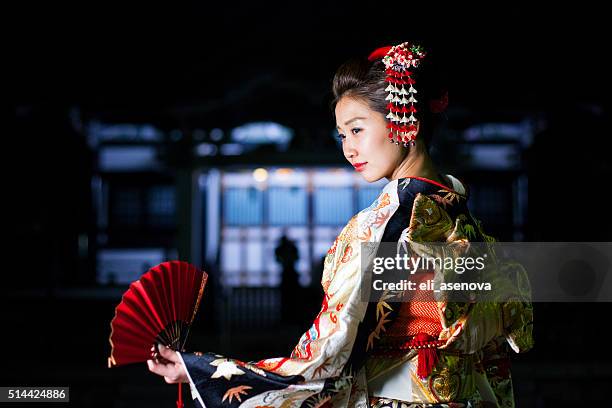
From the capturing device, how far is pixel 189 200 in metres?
10.9

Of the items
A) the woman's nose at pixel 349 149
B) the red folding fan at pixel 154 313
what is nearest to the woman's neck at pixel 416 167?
the woman's nose at pixel 349 149

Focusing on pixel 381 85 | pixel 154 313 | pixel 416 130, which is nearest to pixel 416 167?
pixel 416 130

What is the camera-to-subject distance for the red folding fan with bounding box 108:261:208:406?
1.37m

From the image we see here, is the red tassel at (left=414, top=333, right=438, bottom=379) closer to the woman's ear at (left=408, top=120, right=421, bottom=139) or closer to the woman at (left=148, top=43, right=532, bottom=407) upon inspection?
the woman at (left=148, top=43, right=532, bottom=407)

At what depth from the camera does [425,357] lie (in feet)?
4.80

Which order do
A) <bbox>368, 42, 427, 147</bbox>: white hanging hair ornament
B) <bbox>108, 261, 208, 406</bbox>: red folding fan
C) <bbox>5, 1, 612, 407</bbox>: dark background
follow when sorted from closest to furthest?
<bbox>108, 261, 208, 406</bbox>: red folding fan < <bbox>368, 42, 427, 147</bbox>: white hanging hair ornament < <bbox>5, 1, 612, 407</bbox>: dark background

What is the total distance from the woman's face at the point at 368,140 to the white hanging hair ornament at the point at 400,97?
2cm

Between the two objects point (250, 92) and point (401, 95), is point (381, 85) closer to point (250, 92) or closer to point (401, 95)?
point (401, 95)

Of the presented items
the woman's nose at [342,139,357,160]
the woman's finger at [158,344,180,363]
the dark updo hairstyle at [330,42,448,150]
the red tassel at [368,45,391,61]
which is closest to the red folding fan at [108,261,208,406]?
the woman's finger at [158,344,180,363]

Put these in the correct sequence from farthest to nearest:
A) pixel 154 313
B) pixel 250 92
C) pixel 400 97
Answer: pixel 250 92
pixel 400 97
pixel 154 313

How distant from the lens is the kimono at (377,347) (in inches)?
54.8

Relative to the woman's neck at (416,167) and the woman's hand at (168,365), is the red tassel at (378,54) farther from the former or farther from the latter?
the woman's hand at (168,365)

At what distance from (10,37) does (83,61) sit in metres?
1.19

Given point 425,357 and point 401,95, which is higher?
point 401,95
